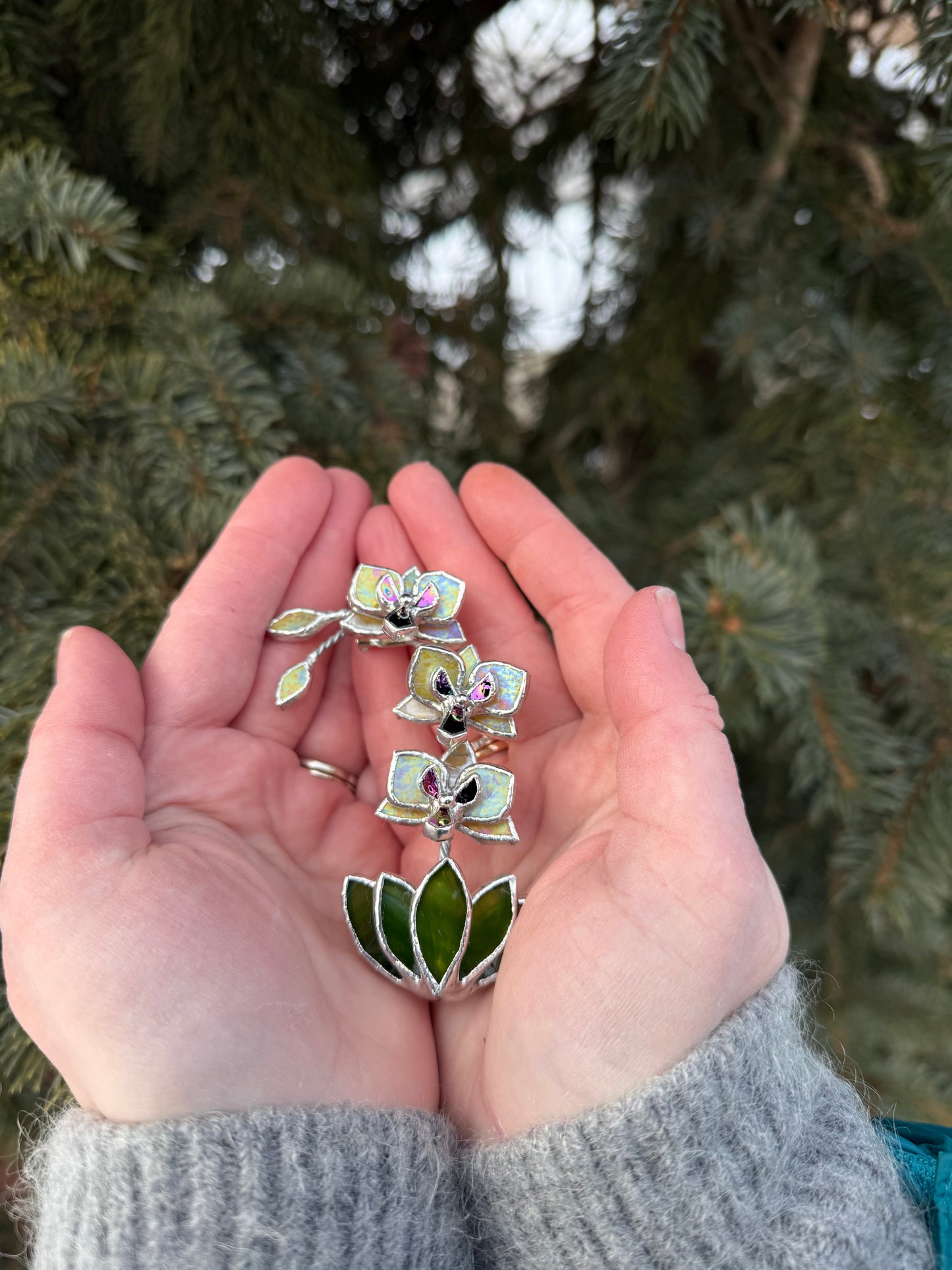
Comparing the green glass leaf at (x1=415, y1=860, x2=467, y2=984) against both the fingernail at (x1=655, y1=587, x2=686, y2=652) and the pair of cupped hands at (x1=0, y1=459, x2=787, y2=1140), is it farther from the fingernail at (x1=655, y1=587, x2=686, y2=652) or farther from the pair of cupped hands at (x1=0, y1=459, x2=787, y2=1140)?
the fingernail at (x1=655, y1=587, x2=686, y2=652)

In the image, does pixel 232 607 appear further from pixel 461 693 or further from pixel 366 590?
pixel 461 693

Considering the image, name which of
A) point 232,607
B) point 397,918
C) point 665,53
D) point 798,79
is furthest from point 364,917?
point 798,79

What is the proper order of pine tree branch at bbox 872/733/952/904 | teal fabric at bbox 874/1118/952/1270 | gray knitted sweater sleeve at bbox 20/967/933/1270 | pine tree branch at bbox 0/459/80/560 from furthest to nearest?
pine tree branch at bbox 872/733/952/904 < pine tree branch at bbox 0/459/80/560 < teal fabric at bbox 874/1118/952/1270 < gray knitted sweater sleeve at bbox 20/967/933/1270

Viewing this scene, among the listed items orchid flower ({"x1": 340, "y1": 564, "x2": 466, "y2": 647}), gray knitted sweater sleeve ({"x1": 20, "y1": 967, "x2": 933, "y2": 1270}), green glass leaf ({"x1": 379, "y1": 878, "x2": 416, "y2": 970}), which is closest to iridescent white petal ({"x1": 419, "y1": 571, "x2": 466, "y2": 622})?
orchid flower ({"x1": 340, "y1": 564, "x2": 466, "y2": 647})

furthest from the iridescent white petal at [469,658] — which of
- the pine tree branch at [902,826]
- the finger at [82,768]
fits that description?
the pine tree branch at [902,826]

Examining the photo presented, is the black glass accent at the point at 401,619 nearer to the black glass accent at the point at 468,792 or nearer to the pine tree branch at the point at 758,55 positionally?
the black glass accent at the point at 468,792
